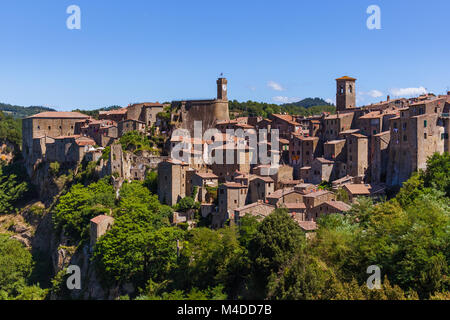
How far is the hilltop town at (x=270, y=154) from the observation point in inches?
1741

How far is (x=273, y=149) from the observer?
5678 cm

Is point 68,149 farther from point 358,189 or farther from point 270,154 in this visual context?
point 358,189

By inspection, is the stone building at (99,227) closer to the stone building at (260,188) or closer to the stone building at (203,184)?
the stone building at (203,184)

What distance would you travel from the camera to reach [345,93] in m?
63.9

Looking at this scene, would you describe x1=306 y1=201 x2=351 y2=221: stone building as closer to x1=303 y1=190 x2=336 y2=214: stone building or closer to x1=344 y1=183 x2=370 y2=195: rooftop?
x1=303 y1=190 x2=336 y2=214: stone building

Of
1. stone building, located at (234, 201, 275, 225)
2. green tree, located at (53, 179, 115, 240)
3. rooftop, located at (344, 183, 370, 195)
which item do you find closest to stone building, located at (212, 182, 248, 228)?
stone building, located at (234, 201, 275, 225)

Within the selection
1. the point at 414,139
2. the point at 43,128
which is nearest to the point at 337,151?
the point at 414,139

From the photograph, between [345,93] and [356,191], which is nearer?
[356,191]

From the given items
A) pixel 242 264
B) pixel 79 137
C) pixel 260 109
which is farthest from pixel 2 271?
pixel 260 109

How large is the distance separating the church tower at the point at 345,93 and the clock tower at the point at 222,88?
15.4 meters

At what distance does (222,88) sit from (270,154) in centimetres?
1535

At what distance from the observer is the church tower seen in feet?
210

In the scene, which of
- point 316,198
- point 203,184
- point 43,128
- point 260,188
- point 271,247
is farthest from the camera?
point 43,128
